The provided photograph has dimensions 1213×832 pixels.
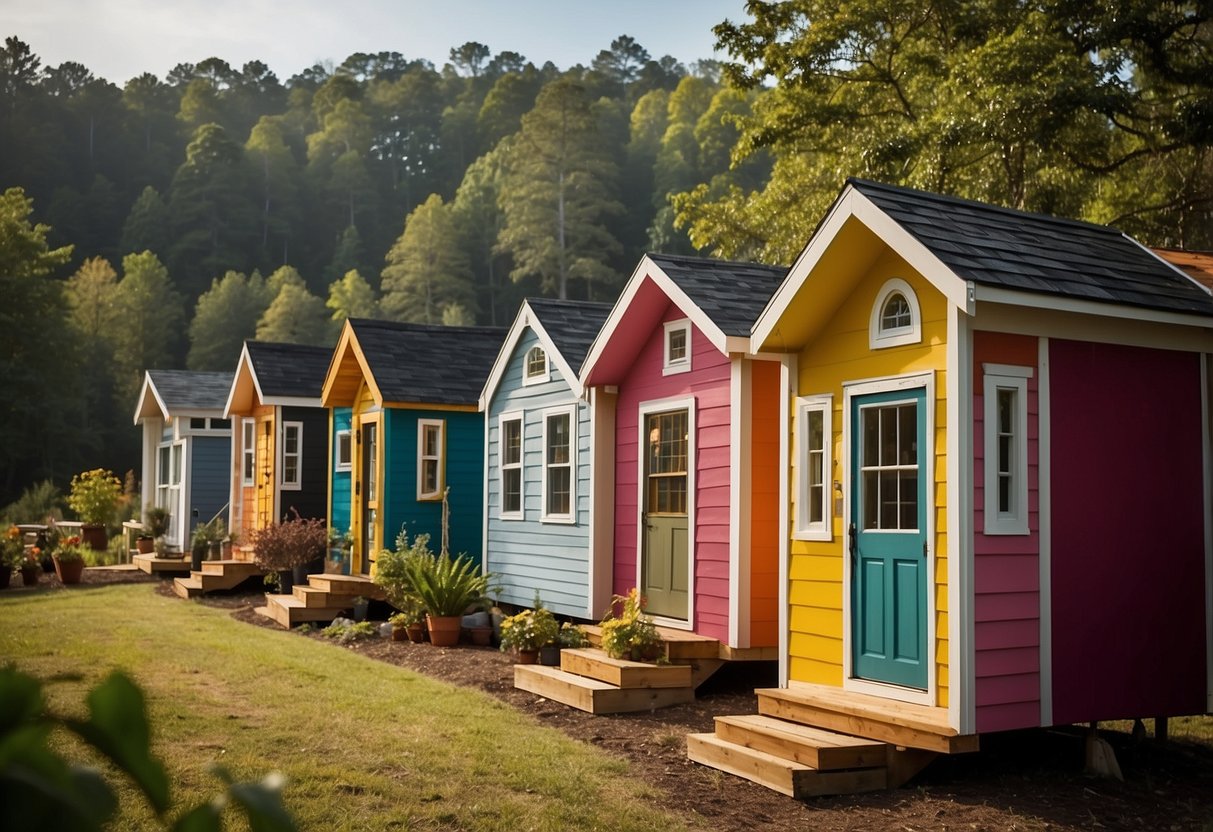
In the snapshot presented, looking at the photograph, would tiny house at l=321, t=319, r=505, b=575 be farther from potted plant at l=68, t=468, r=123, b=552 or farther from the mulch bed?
potted plant at l=68, t=468, r=123, b=552

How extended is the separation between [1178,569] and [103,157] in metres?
85.1

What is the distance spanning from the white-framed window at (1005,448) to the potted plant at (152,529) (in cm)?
2152

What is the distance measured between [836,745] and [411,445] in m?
11.3

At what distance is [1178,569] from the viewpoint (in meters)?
8.61

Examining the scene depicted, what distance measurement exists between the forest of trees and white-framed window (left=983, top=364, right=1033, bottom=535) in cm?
965

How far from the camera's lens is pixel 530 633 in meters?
12.3

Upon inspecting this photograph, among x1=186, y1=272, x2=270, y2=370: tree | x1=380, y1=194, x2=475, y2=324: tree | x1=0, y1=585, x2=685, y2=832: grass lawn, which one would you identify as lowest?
x1=0, y1=585, x2=685, y2=832: grass lawn

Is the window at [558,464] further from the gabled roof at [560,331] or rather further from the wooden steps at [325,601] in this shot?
the wooden steps at [325,601]

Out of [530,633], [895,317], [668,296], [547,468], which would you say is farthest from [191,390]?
[895,317]

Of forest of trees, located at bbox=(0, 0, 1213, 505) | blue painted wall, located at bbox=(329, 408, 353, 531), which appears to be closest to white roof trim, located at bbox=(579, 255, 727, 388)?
forest of trees, located at bbox=(0, 0, 1213, 505)

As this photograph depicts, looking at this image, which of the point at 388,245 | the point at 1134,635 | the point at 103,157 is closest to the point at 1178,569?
the point at 1134,635

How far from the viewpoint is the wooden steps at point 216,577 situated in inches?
778

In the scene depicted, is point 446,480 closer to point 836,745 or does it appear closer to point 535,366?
point 535,366

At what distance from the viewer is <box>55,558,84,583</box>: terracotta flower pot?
20906 mm
